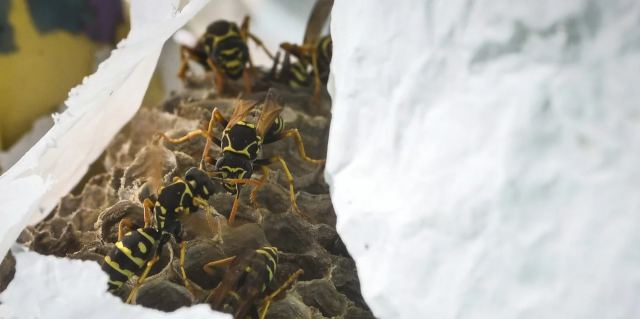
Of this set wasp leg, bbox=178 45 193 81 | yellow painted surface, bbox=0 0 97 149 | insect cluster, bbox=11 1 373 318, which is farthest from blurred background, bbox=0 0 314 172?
insect cluster, bbox=11 1 373 318

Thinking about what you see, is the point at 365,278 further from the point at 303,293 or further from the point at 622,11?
the point at 622,11

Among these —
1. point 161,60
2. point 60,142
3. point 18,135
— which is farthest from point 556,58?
point 18,135

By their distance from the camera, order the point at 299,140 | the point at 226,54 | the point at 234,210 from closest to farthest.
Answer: the point at 234,210
the point at 299,140
the point at 226,54

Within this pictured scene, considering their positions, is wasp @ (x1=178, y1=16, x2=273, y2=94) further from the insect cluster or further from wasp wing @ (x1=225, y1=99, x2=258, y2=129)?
wasp wing @ (x1=225, y1=99, x2=258, y2=129)

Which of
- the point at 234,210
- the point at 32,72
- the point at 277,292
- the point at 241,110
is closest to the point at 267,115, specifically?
the point at 241,110

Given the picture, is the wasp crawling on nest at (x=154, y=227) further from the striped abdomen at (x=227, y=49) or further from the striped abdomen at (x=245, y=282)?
the striped abdomen at (x=227, y=49)

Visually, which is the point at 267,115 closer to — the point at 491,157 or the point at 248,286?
the point at 248,286
